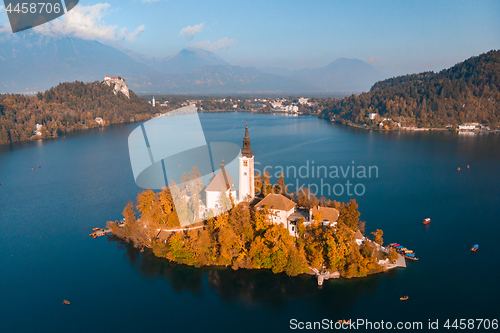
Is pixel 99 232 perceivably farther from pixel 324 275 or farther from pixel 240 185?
pixel 324 275

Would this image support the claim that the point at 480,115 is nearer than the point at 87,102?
Yes

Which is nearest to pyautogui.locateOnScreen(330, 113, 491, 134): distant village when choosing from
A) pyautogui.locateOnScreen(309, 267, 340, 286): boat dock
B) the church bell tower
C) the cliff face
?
Answer: the church bell tower

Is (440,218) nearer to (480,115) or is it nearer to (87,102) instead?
(480,115)

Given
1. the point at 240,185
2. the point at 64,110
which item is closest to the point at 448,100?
the point at 240,185

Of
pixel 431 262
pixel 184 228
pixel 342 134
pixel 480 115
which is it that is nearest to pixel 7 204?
pixel 184 228

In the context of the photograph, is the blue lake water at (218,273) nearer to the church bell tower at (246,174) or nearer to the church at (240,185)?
the church at (240,185)

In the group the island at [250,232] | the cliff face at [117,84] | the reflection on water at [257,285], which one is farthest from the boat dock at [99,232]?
the cliff face at [117,84]
